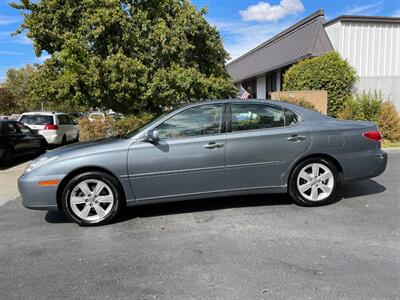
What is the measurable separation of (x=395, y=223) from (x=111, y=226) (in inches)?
140

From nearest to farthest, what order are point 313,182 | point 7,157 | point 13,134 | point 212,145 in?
point 212,145, point 313,182, point 7,157, point 13,134

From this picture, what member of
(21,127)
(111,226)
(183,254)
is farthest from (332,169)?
(21,127)

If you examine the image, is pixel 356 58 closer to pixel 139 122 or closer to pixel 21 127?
pixel 139 122

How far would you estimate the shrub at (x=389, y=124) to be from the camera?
Result: 480 inches

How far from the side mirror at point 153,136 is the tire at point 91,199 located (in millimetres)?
691

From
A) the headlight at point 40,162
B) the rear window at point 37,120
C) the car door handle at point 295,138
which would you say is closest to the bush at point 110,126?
the rear window at point 37,120

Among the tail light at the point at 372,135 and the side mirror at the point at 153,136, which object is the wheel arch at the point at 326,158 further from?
the side mirror at the point at 153,136

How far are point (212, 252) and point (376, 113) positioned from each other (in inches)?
409

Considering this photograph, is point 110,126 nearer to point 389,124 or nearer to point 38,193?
point 38,193

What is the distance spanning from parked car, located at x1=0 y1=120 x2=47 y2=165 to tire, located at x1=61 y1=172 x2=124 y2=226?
642cm

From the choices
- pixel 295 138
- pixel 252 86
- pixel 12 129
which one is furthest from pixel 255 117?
pixel 252 86

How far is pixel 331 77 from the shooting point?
13516 millimetres

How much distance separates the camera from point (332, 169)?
546 centimetres

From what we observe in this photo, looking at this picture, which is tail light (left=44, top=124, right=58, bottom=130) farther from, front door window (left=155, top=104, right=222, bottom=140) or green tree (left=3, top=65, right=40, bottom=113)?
green tree (left=3, top=65, right=40, bottom=113)
